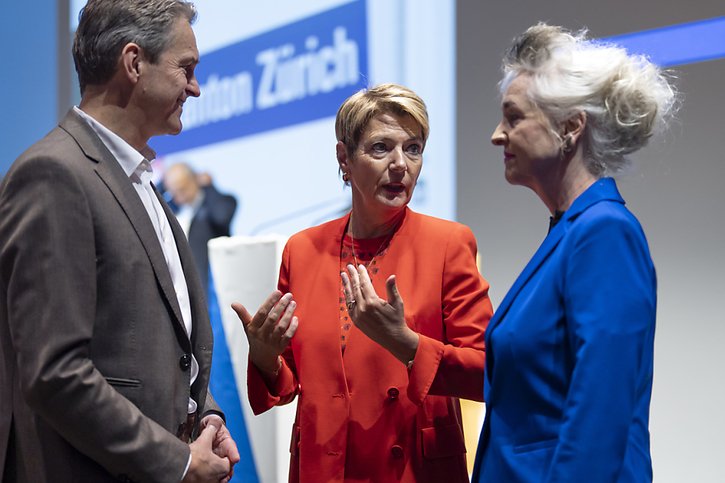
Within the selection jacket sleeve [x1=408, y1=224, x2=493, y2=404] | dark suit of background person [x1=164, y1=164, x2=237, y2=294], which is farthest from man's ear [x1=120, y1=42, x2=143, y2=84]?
dark suit of background person [x1=164, y1=164, x2=237, y2=294]

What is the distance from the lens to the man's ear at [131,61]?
5.56 feet

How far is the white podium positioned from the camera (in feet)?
10.2

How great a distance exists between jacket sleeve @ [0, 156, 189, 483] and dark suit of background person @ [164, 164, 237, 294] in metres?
3.20

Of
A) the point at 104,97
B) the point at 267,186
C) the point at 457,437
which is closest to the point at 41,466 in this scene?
the point at 104,97

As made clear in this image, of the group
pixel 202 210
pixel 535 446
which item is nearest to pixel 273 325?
pixel 535 446

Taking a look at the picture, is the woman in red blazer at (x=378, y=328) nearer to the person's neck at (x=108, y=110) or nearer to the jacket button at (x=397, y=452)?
the jacket button at (x=397, y=452)

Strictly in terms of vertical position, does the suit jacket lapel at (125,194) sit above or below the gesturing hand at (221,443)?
above

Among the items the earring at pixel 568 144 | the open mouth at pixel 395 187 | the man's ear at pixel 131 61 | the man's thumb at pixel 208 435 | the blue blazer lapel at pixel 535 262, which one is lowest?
the man's thumb at pixel 208 435

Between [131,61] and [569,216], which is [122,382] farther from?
[569,216]

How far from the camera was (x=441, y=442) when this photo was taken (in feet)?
6.48

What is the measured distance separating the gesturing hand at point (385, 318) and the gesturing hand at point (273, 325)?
0.16 m

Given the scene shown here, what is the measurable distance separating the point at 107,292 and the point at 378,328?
589 mm

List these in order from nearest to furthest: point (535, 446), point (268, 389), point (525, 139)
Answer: point (535, 446) < point (525, 139) < point (268, 389)

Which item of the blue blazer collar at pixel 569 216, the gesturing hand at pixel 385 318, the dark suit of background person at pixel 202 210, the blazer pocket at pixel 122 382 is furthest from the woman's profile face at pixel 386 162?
the dark suit of background person at pixel 202 210
